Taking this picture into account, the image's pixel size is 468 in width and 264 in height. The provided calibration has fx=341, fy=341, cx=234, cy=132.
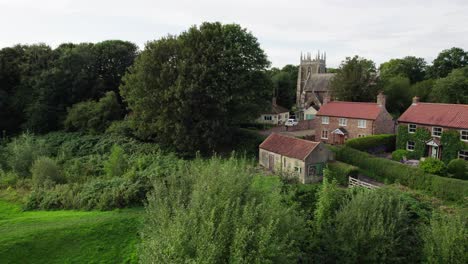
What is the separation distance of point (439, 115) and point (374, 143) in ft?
21.7

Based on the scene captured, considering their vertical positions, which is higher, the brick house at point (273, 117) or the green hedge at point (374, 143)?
the brick house at point (273, 117)

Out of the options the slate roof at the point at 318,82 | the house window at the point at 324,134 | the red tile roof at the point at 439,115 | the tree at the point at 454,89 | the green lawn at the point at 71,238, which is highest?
the slate roof at the point at 318,82

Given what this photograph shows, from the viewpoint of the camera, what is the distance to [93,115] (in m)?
45.7

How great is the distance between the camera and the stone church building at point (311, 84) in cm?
6381

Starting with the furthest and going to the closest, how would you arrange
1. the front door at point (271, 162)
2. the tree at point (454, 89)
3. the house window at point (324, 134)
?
the tree at point (454, 89), the house window at point (324, 134), the front door at point (271, 162)

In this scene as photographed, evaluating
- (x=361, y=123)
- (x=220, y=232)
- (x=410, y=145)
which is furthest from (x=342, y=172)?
(x=220, y=232)

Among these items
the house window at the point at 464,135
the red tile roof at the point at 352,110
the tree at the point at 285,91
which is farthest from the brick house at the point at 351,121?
the tree at the point at 285,91

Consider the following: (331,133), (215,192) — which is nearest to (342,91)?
(331,133)

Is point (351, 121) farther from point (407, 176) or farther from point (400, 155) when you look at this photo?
point (407, 176)

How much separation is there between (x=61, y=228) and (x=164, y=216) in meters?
8.35

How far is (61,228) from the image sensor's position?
19.0 m

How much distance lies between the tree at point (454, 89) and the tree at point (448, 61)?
1372cm

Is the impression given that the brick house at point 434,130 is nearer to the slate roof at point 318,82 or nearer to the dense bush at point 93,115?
the slate roof at point 318,82

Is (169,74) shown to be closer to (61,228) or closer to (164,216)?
(61,228)
